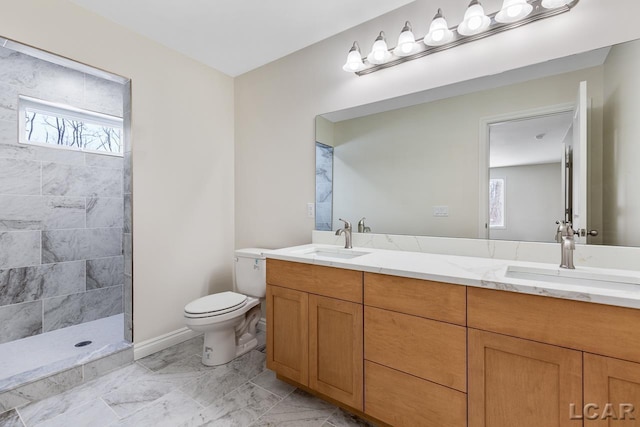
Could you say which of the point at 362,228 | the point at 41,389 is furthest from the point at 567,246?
the point at 41,389

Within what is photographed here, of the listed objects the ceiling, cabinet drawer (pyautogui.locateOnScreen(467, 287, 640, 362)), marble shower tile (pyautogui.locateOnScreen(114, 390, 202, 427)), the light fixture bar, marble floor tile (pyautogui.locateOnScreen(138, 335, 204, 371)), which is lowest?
marble shower tile (pyautogui.locateOnScreen(114, 390, 202, 427))

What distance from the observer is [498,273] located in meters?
1.17

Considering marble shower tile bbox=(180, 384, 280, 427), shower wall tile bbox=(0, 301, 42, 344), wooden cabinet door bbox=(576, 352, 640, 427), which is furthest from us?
shower wall tile bbox=(0, 301, 42, 344)

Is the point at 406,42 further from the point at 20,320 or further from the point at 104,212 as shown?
the point at 20,320

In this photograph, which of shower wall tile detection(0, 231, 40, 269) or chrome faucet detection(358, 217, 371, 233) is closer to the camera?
chrome faucet detection(358, 217, 371, 233)

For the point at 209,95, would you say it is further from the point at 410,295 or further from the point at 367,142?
the point at 410,295

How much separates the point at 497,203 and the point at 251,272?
1.83 meters

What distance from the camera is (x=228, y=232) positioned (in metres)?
2.77

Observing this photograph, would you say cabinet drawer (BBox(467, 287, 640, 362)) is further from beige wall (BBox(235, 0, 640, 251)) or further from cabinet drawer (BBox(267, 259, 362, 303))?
beige wall (BBox(235, 0, 640, 251))

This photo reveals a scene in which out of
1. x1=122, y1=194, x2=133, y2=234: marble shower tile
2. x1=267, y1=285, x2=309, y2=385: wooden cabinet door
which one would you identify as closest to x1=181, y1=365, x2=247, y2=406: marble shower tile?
x1=267, y1=285, x2=309, y2=385: wooden cabinet door

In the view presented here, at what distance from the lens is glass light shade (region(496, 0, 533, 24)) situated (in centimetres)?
136

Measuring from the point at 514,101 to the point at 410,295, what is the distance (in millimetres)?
1177

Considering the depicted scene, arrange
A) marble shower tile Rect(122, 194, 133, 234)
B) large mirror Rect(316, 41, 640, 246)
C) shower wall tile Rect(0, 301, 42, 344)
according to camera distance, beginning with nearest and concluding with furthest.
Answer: large mirror Rect(316, 41, 640, 246) < marble shower tile Rect(122, 194, 133, 234) < shower wall tile Rect(0, 301, 42, 344)

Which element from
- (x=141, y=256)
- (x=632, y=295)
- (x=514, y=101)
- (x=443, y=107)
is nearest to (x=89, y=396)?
(x=141, y=256)
